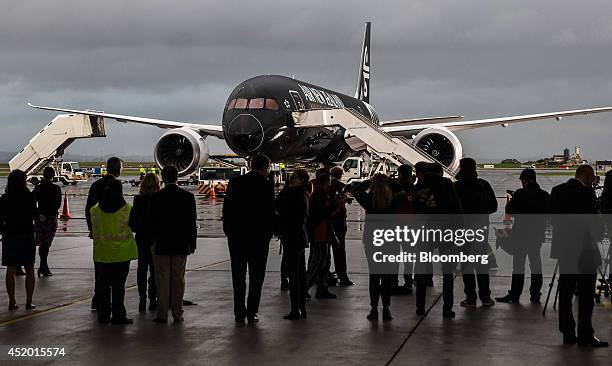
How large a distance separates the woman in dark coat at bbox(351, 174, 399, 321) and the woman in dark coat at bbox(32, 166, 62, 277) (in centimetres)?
500

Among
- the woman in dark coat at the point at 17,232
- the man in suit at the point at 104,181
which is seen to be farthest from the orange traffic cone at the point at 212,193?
the woman in dark coat at the point at 17,232

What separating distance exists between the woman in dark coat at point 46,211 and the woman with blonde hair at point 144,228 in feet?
9.61

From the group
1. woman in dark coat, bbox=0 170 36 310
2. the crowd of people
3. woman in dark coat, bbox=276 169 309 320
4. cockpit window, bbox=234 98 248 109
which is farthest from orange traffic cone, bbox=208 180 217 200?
woman in dark coat, bbox=276 169 309 320

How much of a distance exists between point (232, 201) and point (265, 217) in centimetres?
42

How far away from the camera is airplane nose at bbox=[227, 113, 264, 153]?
27297mm

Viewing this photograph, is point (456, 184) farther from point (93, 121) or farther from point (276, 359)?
point (93, 121)

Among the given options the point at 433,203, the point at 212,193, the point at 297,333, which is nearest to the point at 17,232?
the point at 297,333

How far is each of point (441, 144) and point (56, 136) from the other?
804 inches

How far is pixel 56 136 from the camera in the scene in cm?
4238

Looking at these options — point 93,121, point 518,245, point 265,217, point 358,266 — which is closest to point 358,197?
point 265,217

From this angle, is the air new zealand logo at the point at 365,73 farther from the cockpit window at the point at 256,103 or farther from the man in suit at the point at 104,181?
the man in suit at the point at 104,181

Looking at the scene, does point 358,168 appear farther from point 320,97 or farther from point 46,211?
point 46,211

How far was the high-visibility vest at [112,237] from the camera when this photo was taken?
9141 mm

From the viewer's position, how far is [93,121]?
1642 inches
